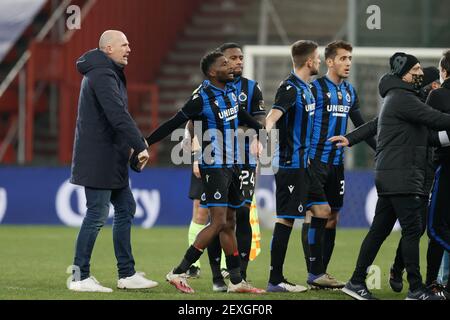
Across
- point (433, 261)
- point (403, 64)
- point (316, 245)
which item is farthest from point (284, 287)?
point (403, 64)

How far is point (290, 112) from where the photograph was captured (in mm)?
9125

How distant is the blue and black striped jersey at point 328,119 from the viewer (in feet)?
30.6

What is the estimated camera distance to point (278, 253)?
8852 mm

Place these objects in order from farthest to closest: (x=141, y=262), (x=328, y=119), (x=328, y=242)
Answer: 1. (x=141, y=262)
2. (x=328, y=242)
3. (x=328, y=119)

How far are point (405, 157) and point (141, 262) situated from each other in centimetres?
419

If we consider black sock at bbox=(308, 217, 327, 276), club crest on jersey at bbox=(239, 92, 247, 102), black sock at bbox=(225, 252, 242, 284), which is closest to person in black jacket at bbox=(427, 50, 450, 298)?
black sock at bbox=(308, 217, 327, 276)

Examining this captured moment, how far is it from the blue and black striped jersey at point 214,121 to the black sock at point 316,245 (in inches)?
43.4

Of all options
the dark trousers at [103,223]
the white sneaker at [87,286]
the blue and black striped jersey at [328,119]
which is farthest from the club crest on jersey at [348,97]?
the white sneaker at [87,286]

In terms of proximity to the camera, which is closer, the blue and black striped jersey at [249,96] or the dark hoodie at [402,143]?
the dark hoodie at [402,143]

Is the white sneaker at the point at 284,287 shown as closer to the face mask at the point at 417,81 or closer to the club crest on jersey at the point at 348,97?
the club crest on jersey at the point at 348,97

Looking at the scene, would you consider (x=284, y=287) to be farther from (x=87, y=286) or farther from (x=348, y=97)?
(x=348, y=97)

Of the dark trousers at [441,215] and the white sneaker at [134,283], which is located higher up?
the dark trousers at [441,215]
